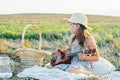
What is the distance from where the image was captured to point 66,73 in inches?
268

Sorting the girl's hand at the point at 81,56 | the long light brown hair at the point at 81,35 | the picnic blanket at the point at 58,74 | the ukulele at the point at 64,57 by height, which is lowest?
the picnic blanket at the point at 58,74

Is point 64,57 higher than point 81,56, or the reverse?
point 81,56

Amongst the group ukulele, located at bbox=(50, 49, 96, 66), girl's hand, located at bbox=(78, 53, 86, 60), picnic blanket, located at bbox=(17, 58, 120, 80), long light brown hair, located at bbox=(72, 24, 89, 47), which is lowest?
picnic blanket, located at bbox=(17, 58, 120, 80)

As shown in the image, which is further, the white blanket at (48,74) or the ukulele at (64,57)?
the ukulele at (64,57)

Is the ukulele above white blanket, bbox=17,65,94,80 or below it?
above

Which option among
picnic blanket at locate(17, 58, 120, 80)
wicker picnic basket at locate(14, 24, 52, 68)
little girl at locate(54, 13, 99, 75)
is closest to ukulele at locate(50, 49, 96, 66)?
little girl at locate(54, 13, 99, 75)

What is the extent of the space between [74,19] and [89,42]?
18.0 inches

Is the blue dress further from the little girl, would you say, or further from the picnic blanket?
the picnic blanket

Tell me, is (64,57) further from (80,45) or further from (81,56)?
(81,56)

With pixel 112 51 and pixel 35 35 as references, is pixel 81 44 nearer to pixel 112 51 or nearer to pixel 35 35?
pixel 112 51

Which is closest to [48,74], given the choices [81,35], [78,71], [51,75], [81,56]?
[51,75]

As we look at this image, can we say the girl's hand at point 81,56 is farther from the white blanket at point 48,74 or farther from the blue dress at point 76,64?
the white blanket at point 48,74

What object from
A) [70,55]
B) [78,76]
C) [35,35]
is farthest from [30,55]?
[35,35]

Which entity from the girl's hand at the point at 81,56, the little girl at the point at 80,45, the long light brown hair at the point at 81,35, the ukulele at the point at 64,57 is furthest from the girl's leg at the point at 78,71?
the long light brown hair at the point at 81,35
